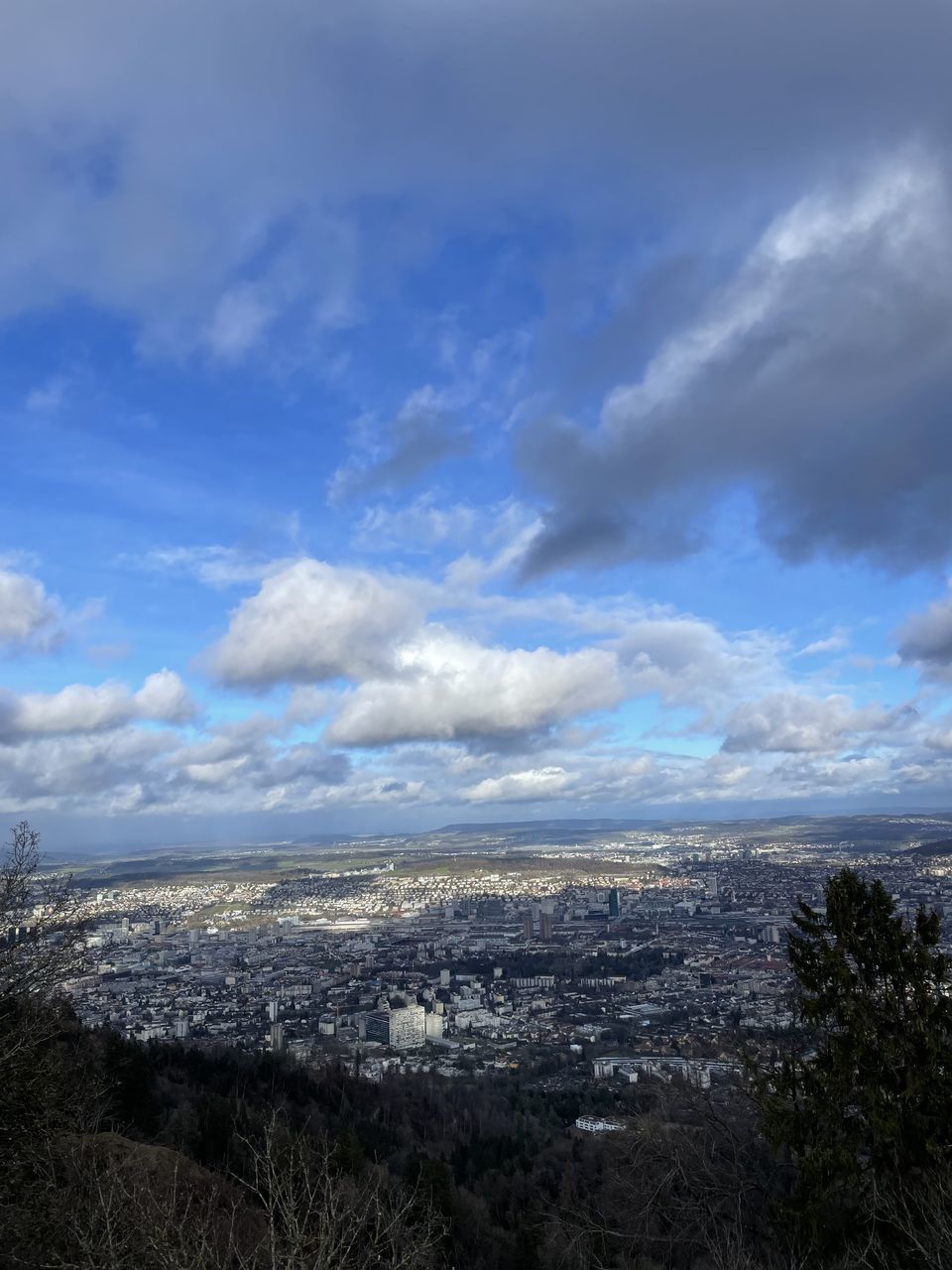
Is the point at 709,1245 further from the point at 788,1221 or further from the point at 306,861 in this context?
the point at 306,861

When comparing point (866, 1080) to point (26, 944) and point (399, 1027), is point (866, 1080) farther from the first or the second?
point (399, 1027)

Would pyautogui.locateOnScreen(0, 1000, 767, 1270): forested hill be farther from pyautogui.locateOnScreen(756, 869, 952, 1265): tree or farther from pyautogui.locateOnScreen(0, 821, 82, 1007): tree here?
pyautogui.locateOnScreen(756, 869, 952, 1265): tree

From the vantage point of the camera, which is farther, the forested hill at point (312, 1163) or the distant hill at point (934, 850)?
the distant hill at point (934, 850)

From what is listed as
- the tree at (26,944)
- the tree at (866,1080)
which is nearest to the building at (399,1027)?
the tree at (26,944)

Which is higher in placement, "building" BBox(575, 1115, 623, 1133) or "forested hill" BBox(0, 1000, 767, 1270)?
"forested hill" BBox(0, 1000, 767, 1270)

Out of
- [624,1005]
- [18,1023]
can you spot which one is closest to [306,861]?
[624,1005]

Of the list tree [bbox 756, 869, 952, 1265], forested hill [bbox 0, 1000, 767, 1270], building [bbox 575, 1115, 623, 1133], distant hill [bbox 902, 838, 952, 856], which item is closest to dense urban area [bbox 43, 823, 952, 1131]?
building [bbox 575, 1115, 623, 1133]

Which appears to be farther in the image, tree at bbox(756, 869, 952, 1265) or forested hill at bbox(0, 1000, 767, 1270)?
tree at bbox(756, 869, 952, 1265)

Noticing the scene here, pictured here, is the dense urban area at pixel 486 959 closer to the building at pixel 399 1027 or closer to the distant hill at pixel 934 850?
the building at pixel 399 1027
